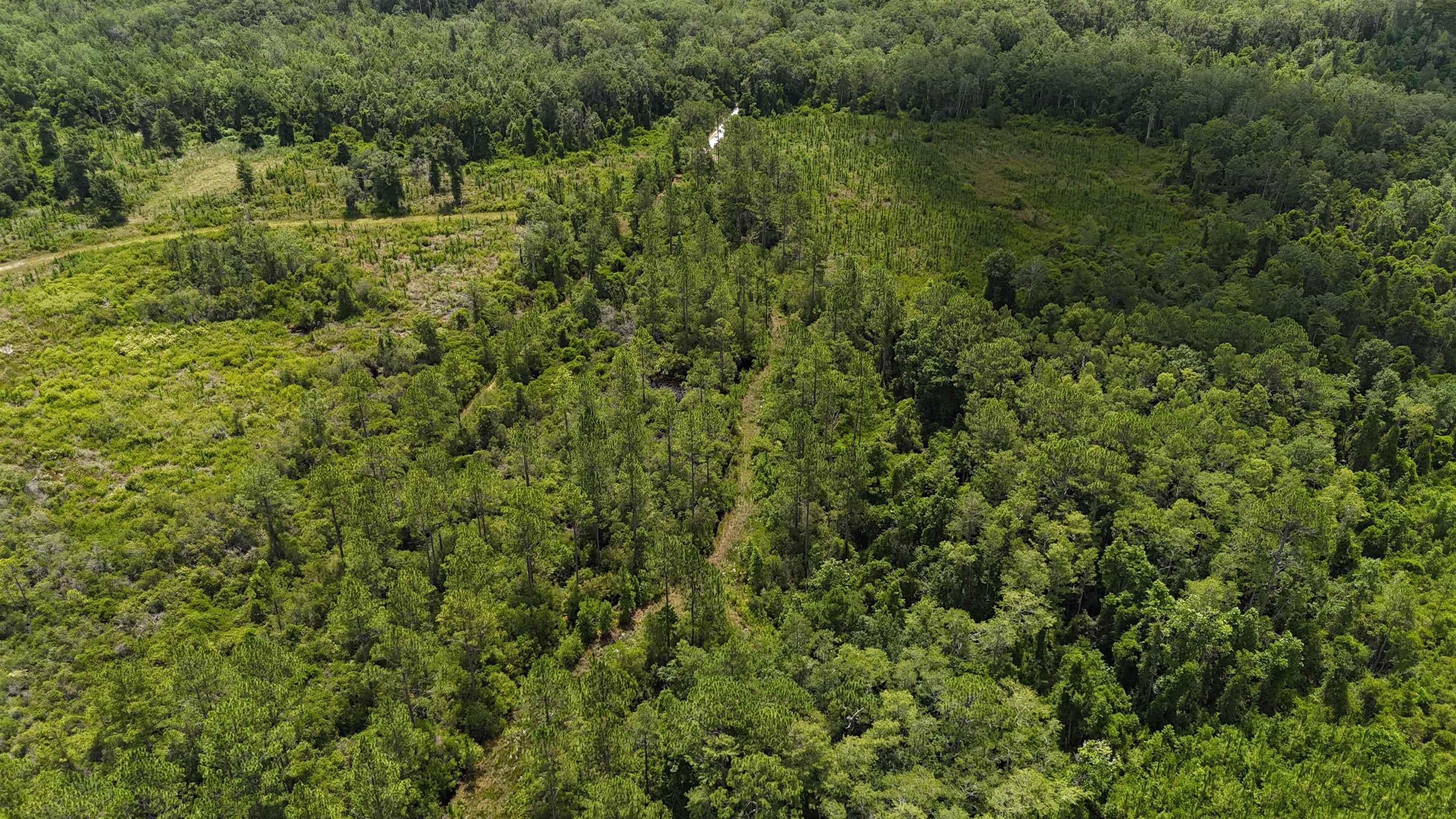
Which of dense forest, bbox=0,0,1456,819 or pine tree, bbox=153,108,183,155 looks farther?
pine tree, bbox=153,108,183,155

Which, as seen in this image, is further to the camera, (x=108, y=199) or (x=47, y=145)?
(x=47, y=145)

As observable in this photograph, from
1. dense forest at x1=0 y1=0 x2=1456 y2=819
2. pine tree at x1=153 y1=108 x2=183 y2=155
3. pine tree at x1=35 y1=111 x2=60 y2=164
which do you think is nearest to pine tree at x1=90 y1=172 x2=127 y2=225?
dense forest at x1=0 y1=0 x2=1456 y2=819

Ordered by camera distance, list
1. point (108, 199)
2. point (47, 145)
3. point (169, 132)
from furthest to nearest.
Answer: point (169, 132), point (47, 145), point (108, 199)

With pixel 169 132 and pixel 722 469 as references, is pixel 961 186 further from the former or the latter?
pixel 169 132

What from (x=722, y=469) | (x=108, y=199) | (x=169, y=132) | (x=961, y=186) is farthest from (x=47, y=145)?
(x=961, y=186)

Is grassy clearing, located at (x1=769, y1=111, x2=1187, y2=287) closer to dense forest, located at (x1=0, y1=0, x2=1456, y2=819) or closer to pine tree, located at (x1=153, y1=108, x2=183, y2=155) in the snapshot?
dense forest, located at (x1=0, y1=0, x2=1456, y2=819)

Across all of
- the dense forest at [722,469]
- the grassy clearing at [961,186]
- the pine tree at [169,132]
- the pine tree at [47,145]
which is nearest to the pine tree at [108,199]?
the dense forest at [722,469]

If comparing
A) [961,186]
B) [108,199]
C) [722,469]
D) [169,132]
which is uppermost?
[169,132]

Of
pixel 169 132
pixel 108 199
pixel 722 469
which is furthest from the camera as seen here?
pixel 169 132
